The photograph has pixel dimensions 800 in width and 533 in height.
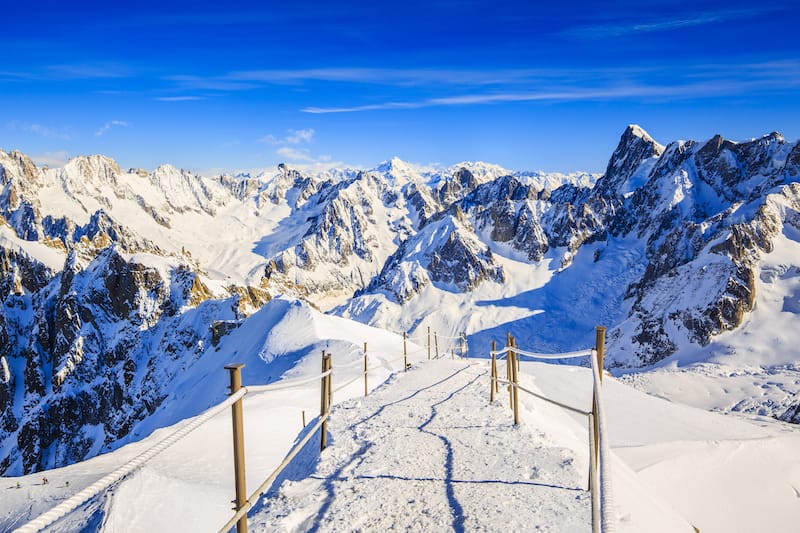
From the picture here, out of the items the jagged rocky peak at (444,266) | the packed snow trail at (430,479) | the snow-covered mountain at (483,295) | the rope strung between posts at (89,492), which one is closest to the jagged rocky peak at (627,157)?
the snow-covered mountain at (483,295)

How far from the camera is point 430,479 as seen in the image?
7.55m

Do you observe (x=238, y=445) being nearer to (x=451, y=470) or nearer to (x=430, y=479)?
(x=430, y=479)

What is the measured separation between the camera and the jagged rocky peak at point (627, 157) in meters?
158

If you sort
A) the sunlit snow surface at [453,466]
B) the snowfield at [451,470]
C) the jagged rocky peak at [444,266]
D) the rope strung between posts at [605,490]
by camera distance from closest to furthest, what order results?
the rope strung between posts at [605,490] < the snowfield at [451,470] < the sunlit snow surface at [453,466] < the jagged rocky peak at [444,266]

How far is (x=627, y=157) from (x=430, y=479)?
180542mm

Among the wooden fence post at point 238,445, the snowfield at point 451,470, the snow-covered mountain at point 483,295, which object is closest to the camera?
the wooden fence post at point 238,445

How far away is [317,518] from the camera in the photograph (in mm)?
6453

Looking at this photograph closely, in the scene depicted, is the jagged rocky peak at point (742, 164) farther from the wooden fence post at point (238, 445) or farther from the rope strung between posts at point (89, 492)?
the rope strung between posts at point (89, 492)

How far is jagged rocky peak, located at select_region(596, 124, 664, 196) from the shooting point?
517 ft

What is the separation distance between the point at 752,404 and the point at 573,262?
8941cm

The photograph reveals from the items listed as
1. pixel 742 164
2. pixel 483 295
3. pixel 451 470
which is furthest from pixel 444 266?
pixel 451 470

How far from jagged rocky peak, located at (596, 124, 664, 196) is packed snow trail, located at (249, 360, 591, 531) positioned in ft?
514

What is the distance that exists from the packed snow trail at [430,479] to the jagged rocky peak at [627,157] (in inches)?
6173

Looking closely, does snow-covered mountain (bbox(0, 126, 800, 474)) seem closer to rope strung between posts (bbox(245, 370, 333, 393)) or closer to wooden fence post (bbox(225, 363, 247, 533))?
rope strung between posts (bbox(245, 370, 333, 393))
